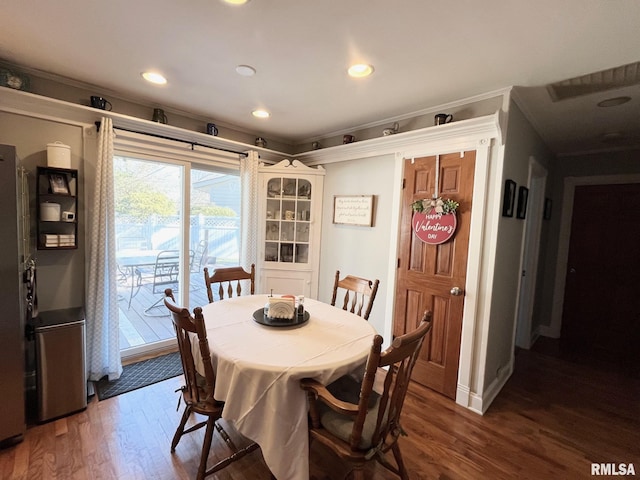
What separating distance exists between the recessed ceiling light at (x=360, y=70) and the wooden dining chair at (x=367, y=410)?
5.25 ft

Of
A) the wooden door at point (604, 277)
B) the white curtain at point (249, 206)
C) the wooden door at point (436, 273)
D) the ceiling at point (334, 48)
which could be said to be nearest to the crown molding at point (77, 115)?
the ceiling at point (334, 48)

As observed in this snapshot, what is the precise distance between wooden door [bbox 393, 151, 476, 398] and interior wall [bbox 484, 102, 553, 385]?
0.82 ft

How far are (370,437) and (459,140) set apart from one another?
219 cm

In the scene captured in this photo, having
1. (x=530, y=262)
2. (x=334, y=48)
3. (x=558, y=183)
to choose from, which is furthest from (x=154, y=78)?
(x=558, y=183)

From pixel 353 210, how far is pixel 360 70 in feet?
4.86

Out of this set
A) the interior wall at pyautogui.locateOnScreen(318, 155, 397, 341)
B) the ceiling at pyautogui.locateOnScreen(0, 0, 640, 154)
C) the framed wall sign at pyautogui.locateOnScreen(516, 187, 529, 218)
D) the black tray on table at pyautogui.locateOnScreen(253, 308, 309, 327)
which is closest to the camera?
the ceiling at pyautogui.locateOnScreen(0, 0, 640, 154)

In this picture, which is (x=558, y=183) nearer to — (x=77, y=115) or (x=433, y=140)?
(x=433, y=140)

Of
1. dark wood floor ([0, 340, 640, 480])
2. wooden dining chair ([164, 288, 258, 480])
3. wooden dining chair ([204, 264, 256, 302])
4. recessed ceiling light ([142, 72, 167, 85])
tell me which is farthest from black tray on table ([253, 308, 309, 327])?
recessed ceiling light ([142, 72, 167, 85])

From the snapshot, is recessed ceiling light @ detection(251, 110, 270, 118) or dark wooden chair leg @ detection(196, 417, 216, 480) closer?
dark wooden chair leg @ detection(196, 417, 216, 480)

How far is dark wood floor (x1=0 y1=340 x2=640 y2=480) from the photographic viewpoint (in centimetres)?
165

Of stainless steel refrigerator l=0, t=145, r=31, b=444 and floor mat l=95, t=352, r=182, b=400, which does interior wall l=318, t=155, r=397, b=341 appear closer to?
floor mat l=95, t=352, r=182, b=400

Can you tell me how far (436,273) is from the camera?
8.31ft

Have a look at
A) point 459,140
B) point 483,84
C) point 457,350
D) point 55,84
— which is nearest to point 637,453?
point 457,350

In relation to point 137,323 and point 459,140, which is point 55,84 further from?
point 459,140
